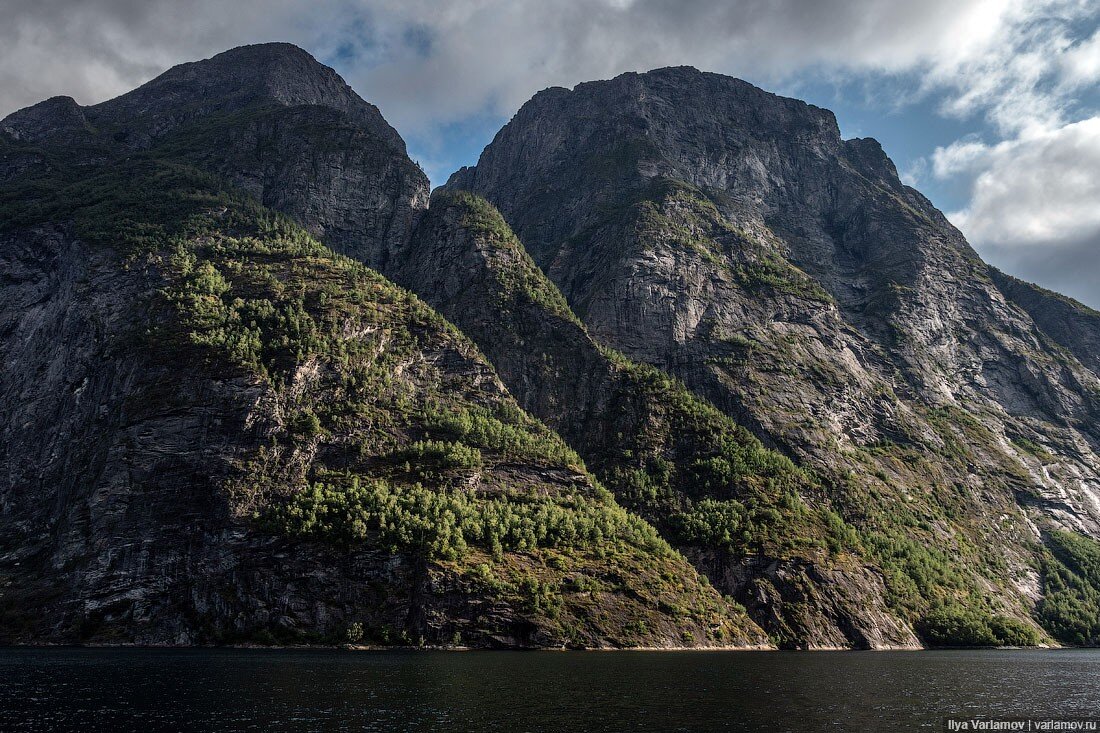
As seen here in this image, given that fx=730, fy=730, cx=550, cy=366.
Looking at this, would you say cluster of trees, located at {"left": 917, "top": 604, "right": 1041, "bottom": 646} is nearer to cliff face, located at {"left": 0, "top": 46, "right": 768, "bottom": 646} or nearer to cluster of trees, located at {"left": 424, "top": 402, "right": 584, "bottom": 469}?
cliff face, located at {"left": 0, "top": 46, "right": 768, "bottom": 646}

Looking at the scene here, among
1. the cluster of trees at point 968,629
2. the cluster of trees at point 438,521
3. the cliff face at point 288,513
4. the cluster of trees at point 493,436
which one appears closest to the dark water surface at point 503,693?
the cliff face at point 288,513

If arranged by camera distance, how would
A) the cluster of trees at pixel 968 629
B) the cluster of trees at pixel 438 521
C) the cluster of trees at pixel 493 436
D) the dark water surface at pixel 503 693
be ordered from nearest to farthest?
the dark water surface at pixel 503 693 < the cluster of trees at pixel 438 521 < the cluster of trees at pixel 968 629 < the cluster of trees at pixel 493 436

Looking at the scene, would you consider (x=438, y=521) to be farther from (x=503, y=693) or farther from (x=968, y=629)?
(x=968, y=629)

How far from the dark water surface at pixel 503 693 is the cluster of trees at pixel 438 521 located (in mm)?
29153

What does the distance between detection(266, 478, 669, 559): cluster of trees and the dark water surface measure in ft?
95.6

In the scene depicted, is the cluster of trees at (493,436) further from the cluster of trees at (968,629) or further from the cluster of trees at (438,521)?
the cluster of trees at (968,629)

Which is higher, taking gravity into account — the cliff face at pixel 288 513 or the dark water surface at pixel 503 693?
the cliff face at pixel 288 513

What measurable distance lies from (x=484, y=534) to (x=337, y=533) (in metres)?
29.7

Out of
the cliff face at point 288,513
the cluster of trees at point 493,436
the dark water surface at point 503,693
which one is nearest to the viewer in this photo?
the dark water surface at point 503,693

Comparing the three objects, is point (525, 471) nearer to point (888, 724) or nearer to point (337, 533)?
point (337, 533)

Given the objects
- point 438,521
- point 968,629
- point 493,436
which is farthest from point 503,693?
point 968,629

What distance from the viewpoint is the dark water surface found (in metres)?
59.9

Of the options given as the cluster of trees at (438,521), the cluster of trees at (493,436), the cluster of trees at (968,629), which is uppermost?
the cluster of trees at (493,436)

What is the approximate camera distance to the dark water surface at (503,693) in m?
59.9
